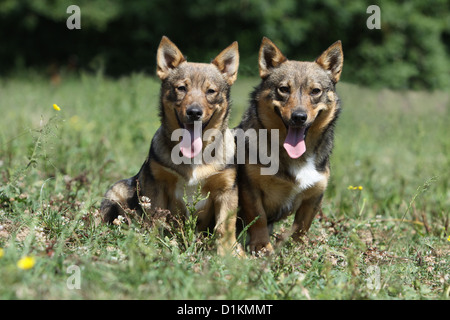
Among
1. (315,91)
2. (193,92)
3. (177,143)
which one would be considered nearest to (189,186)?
(177,143)

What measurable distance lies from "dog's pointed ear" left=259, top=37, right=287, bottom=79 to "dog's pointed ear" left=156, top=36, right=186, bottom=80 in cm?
69

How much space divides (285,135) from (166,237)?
1.39 meters

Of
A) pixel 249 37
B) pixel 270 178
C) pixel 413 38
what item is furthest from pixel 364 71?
pixel 270 178

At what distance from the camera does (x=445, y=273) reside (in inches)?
149

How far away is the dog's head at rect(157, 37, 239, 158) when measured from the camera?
414 cm

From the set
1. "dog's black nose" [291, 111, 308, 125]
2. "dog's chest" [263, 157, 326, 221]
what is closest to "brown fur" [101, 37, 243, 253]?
"dog's chest" [263, 157, 326, 221]

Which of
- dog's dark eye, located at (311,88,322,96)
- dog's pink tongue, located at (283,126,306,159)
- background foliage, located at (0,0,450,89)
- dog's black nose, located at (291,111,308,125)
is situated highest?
background foliage, located at (0,0,450,89)

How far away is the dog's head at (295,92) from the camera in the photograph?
13.7 ft

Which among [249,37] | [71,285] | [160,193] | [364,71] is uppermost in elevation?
[249,37]

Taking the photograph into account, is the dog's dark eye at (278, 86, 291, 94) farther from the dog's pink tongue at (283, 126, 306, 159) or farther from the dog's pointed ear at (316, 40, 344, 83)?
the dog's pointed ear at (316, 40, 344, 83)

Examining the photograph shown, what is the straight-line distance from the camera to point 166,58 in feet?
14.8

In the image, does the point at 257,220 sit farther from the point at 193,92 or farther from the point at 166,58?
the point at 166,58

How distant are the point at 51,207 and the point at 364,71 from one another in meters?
12.5

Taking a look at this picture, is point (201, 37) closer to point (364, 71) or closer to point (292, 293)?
point (364, 71)
